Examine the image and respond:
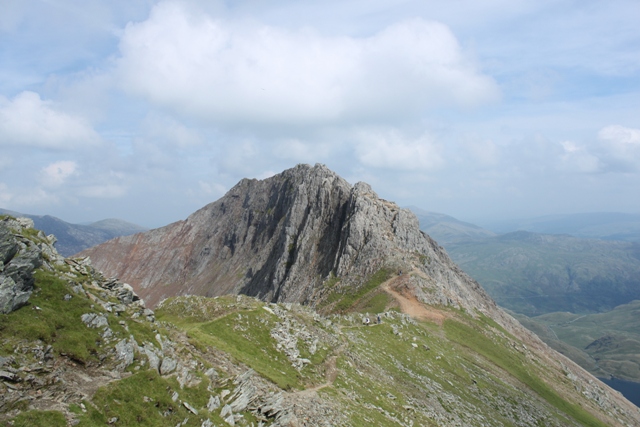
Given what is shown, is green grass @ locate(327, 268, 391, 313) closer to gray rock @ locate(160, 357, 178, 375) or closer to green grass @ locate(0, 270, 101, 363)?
gray rock @ locate(160, 357, 178, 375)

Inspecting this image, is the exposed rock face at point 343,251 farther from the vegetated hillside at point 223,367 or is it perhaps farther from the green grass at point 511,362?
the vegetated hillside at point 223,367

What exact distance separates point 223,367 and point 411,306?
7371 cm

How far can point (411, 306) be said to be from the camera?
100062mm

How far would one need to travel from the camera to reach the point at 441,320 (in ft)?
319

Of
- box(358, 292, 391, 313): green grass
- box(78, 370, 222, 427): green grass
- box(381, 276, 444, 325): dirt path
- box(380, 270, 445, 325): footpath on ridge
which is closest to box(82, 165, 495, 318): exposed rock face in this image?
box(380, 270, 445, 325): footpath on ridge

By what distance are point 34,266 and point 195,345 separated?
50.9ft

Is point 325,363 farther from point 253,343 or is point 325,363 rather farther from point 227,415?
point 227,415

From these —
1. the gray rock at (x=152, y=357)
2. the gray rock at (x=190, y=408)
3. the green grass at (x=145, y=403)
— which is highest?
the gray rock at (x=152, y=357)

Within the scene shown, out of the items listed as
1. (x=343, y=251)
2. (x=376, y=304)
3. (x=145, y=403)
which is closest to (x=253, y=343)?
(x=145, y=403)

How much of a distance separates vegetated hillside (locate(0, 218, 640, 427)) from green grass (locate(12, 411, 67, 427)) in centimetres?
5

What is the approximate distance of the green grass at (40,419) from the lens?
60.1 ft

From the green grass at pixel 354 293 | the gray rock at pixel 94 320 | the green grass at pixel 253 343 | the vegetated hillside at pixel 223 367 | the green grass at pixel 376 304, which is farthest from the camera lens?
the green grass at pixel 354 293

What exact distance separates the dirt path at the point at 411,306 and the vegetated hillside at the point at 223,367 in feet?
26.8

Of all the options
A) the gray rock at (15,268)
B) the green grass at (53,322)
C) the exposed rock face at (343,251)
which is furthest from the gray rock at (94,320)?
the exposed rock face at (343,251)
